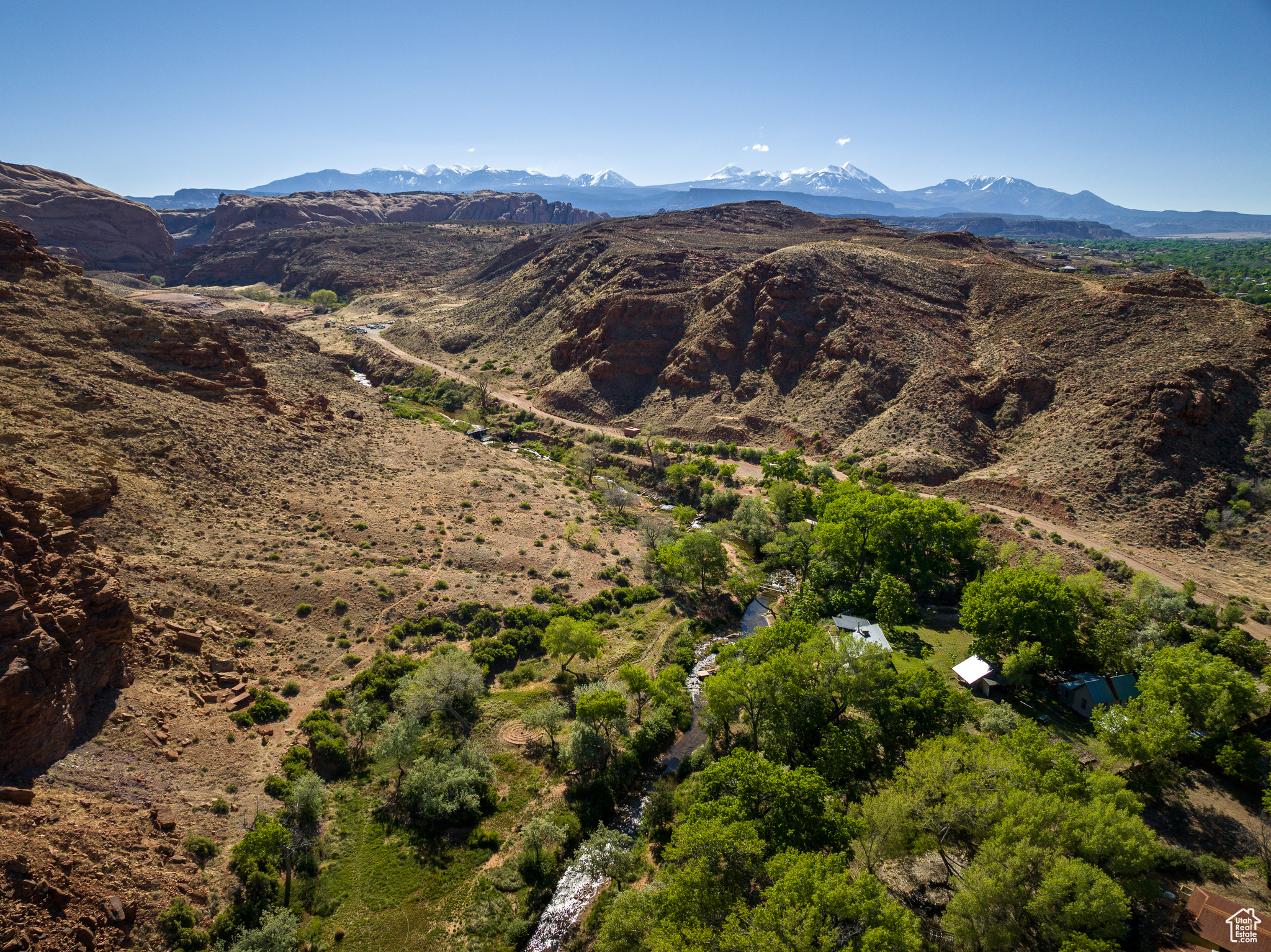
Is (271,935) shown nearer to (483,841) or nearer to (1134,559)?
(483,841)

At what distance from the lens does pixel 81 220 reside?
16225cm

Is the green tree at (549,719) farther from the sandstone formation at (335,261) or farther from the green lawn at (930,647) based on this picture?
the sandstone formation at (335,261)

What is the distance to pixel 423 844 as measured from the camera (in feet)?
103

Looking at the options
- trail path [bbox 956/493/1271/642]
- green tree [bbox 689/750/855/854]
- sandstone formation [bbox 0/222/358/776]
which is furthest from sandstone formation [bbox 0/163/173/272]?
trail path [bbox 956/493/1271/642]

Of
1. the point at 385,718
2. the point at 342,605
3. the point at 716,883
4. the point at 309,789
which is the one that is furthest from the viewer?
the point at 342,605

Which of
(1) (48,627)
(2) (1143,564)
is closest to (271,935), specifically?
(1) (48,627)

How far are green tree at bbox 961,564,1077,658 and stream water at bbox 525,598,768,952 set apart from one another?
19.8m

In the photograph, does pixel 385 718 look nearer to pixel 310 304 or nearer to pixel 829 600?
pixel 829 600

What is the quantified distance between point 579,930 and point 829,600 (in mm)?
31393

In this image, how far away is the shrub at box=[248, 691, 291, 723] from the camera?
3500 cm

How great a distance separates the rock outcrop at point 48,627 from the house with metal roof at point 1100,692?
56.4 meters

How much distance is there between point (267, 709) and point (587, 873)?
21374 mm

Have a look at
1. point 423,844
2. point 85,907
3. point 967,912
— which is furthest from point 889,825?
point 85,907

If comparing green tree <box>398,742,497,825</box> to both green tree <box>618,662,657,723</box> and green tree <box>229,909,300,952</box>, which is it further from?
green tree <box>618,662,657,723</box>
